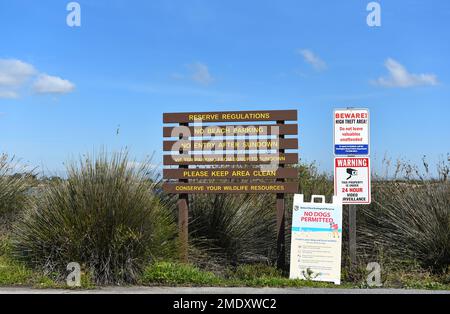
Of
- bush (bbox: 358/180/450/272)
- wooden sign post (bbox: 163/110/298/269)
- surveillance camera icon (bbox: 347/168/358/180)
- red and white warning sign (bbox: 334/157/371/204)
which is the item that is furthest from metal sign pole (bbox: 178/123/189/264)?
bush (bbox: 358/180/450/272)

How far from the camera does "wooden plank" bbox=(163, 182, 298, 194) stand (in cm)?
929

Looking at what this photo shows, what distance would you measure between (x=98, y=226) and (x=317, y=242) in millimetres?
3582

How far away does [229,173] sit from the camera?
9.43 m

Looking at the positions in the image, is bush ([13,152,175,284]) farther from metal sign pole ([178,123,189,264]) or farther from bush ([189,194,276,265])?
bush ([189,194,276,265])

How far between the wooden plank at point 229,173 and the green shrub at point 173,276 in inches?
73.8

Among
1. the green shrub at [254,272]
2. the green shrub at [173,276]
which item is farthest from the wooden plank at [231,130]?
the green shrub at [173,276]

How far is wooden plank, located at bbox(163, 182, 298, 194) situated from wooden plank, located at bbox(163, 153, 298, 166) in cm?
39

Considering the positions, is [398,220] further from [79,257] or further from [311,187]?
[79,257]

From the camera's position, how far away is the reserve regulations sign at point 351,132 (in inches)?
342

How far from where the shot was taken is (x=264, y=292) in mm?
7477

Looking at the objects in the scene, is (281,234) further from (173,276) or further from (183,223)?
(173,276)

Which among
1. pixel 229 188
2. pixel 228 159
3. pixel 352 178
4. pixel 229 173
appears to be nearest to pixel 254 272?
pixel 229 188

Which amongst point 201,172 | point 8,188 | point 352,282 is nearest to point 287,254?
point 352,282
